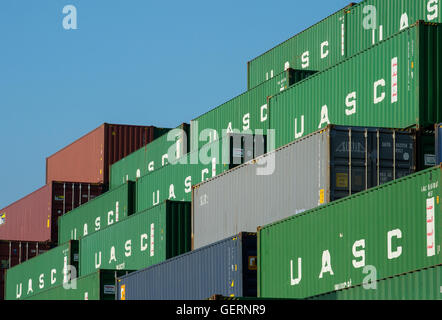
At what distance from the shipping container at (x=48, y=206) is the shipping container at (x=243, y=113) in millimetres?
12639

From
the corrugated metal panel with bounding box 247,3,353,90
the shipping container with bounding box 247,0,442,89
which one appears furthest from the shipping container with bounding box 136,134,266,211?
the shipping container with bounding box 247,0,442,89

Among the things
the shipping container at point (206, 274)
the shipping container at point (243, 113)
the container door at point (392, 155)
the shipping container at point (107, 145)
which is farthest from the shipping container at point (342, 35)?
the shipping container at point (107, 145)

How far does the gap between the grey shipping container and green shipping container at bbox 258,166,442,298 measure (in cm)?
225

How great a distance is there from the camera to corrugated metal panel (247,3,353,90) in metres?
41.2

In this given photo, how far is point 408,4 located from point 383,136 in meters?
7.11

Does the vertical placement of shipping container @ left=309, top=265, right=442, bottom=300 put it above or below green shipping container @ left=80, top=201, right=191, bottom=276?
below

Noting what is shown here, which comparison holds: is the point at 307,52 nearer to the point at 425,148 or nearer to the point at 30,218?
the point at 425,148

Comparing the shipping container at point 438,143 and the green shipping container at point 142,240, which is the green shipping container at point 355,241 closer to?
the shipping container at point 438,143

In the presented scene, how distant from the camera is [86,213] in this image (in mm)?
55250

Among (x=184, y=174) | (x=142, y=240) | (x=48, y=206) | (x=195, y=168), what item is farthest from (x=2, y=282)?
(x=195, y=168)

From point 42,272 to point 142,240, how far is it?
12428 millimetres

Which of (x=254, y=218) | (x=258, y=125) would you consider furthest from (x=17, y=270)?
(x=254, y=218)

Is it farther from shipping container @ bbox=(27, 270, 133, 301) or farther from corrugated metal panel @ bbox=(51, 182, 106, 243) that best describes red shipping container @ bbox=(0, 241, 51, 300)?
shipping container @ bbox=(27, 270, 133, 301)
